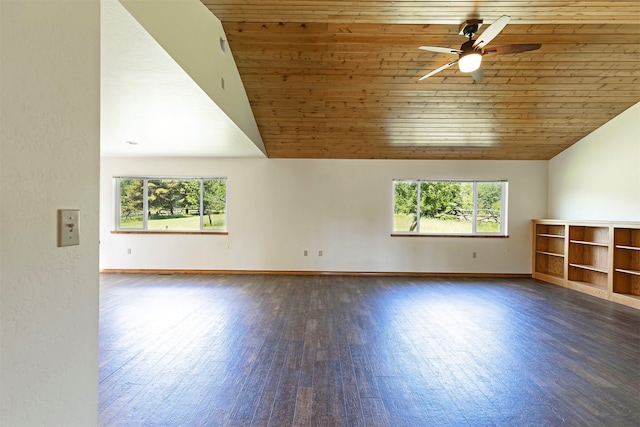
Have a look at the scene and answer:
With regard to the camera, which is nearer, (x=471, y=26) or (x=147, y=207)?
(x=471, y=26)

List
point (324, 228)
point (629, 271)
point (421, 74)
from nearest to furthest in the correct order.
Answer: point (421, 74) → point (629, 271) → point (324, 228)

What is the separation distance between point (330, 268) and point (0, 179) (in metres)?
5.60

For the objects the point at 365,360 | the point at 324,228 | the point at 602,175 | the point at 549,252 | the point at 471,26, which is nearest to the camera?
the point at 365,360

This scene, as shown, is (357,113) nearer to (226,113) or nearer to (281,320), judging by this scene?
(226,113)

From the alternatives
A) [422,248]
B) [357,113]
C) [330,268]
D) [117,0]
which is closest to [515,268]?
[422,248]

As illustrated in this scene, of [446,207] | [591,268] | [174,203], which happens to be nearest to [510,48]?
[446,207]

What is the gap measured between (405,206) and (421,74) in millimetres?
2826

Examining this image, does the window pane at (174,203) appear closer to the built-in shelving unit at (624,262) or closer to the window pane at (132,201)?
the window pane at (132,201)

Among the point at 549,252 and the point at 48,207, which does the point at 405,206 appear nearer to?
the point at 549,252

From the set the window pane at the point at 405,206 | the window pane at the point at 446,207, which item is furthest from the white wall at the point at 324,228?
the window pane at the point at 446,207

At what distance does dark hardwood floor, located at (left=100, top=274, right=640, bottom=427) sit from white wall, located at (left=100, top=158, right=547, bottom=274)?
1.53 meters

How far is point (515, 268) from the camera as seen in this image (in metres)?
6.21

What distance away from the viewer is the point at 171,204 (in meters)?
6.33

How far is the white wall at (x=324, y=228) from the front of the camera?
6184mm
